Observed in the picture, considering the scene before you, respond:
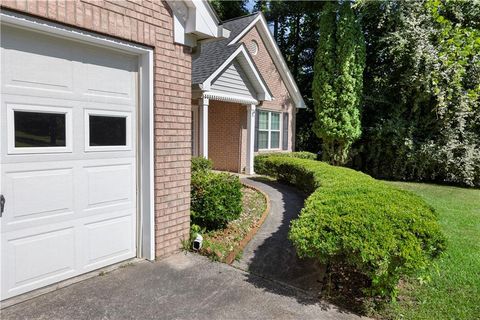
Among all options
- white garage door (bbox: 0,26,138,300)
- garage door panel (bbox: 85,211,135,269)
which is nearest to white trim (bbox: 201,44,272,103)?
white garage door (bbox: 0,26,138,300)

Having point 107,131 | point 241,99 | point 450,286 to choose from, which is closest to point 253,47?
point 241,99

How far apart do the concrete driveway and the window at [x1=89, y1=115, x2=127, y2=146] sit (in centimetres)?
168

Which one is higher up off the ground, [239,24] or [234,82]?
[239,24]

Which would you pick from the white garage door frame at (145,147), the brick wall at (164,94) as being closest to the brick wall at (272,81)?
the brick wall at (164,94)

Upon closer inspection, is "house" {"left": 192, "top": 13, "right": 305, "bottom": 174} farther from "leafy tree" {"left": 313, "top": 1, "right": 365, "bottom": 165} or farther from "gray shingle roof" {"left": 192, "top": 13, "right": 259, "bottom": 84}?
"leafy tree" {"left": 313, "top": 1, "right": 365, "bottom": 165}

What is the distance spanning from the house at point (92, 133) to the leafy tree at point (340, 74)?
11007 millimetres

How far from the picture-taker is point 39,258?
3537 millimetres

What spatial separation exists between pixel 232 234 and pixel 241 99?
7333 mm

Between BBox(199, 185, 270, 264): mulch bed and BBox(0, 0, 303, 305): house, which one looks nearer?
BBox(0, 0, 303, 305): house

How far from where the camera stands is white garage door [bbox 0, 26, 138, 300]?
10.7ft

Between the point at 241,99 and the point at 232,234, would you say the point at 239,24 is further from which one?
the point at 232,234

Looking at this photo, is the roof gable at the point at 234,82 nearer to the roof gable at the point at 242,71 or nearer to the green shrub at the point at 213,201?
the roof gable at the point at 242,71

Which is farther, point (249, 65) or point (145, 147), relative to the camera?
point (249, 65)

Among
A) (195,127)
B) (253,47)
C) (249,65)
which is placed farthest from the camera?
(253,47)
